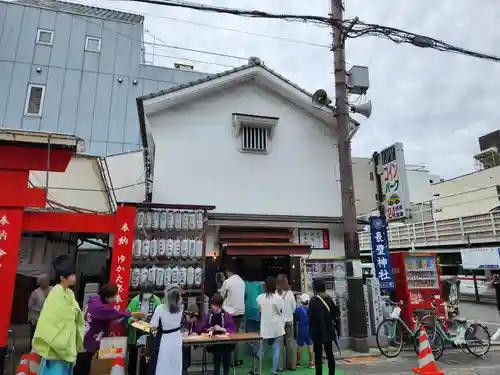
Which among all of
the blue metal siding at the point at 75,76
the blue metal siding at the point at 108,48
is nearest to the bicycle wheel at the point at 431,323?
the blue metal siding at the point at 75,76

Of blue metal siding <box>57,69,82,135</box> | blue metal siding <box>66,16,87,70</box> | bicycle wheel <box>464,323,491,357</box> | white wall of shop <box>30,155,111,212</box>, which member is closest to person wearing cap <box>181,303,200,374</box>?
white wall of shop <box>30,155,111,212</box>

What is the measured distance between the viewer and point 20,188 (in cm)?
744

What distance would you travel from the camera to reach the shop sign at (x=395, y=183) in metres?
11.0

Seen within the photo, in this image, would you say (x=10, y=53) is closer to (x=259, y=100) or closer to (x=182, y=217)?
(x=259, y=100)

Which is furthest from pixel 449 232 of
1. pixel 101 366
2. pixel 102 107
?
pixel 101 366

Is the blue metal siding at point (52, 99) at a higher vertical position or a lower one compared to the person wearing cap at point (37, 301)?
higher

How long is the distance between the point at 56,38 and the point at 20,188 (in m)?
16.3

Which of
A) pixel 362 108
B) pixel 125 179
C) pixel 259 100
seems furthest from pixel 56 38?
pixel 362 108

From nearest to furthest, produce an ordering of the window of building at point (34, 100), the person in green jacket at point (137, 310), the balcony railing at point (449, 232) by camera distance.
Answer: the person in green jacket at point (137, 310)
the window of building at point (34, 100)
the balcony railing at point (449, 232)

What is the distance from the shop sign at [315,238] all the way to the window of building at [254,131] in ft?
10.4

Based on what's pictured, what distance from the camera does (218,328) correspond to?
673 centimetres

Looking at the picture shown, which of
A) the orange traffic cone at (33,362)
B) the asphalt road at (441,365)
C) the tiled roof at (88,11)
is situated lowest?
the asphalt road at (441,365)

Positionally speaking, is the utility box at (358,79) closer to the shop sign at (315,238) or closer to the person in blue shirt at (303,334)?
the shop sign at (315,238)

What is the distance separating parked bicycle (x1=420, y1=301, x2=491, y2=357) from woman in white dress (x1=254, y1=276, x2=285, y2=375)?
4.49 meters
